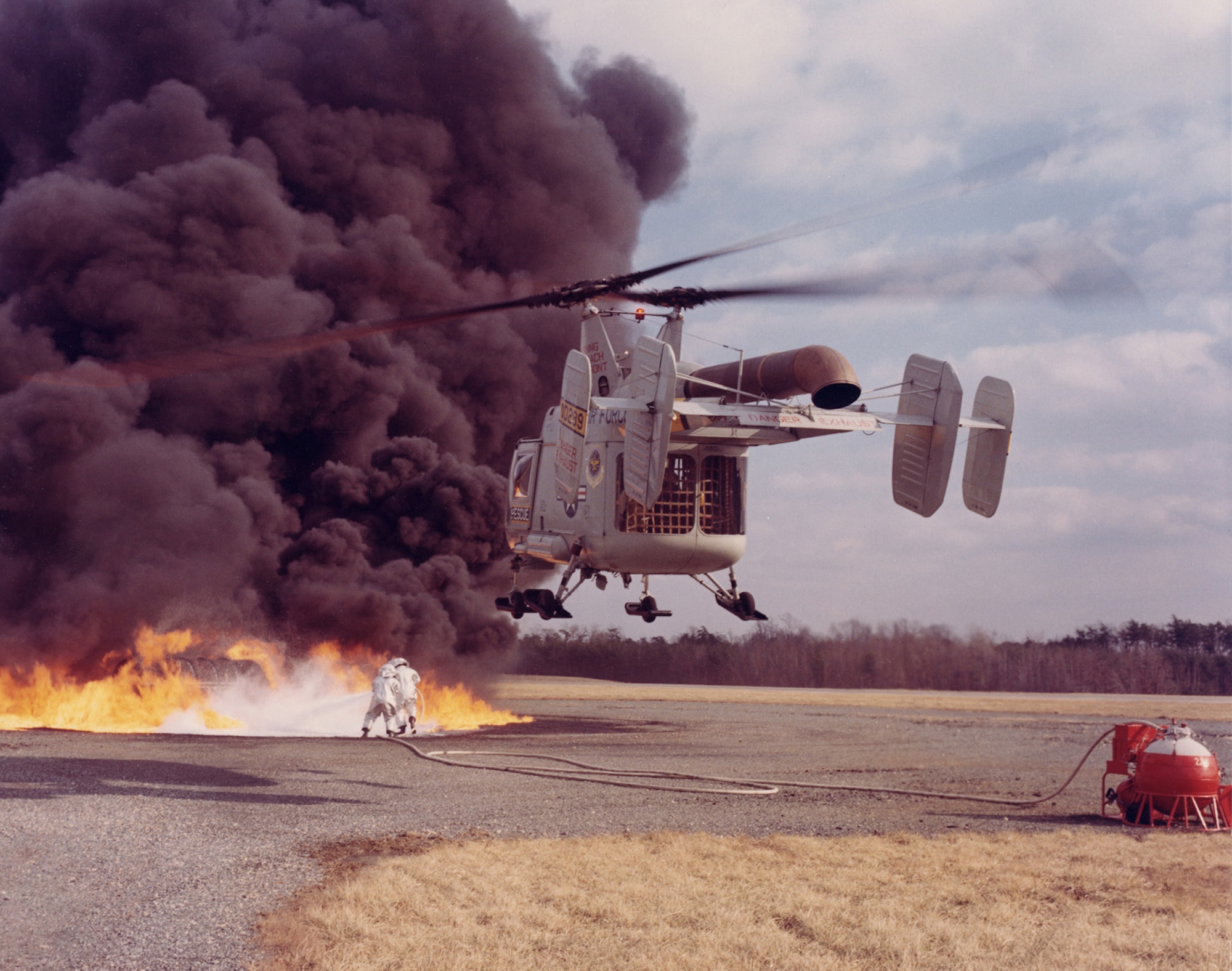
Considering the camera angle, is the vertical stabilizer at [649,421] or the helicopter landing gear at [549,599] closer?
the vertical stabilizer at [649,421]

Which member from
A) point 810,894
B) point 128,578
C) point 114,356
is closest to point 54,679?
point 128,578

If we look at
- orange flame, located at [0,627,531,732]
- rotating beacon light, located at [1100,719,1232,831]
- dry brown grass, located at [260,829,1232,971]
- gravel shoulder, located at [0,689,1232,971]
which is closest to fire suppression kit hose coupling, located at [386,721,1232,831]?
rotating beacon light, located at [1100,719,1232,831]

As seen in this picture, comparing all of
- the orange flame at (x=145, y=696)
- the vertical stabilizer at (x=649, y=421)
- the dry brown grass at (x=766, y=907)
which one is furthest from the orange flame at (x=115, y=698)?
the vertical stabilizer at (x=649, y=421)

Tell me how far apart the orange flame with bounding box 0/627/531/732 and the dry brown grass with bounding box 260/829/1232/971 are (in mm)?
21369

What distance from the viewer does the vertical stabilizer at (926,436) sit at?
1330cm

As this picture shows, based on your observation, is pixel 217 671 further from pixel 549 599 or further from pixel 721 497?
pixel 721 497

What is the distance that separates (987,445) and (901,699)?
4008 cm

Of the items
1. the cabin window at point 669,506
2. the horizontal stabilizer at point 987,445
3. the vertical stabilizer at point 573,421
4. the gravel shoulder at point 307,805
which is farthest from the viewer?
the cabin window at point 669,506

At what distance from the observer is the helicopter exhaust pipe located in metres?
13.3

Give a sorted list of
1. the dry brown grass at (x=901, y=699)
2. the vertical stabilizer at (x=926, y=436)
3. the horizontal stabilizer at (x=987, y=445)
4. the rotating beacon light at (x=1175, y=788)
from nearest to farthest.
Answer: the vertical stabilizer at (x=926, y=436) < the horizontal stabilizer at (x=987, y=445) < the rotating beacon light at (x=1175, y=788) < the dry brown grass at (x=901, y=699)

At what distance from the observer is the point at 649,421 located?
43.9ft

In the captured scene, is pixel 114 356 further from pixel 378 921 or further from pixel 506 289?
pixel 378 921

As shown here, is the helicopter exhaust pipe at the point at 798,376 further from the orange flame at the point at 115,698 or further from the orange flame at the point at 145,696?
the orange flame at the point at 115,698

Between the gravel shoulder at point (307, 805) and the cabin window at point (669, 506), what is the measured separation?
438 centimetres
